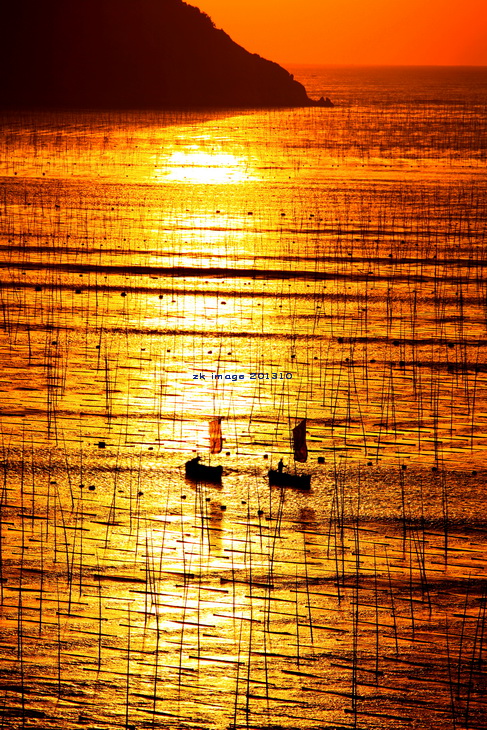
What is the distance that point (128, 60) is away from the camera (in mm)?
150000

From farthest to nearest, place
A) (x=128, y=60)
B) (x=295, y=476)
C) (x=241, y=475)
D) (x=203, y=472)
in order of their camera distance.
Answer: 1. (x=128, y=60)
2. (x=241, y=475)
3. (x=203, y=472)
4. (x=295, y=476)

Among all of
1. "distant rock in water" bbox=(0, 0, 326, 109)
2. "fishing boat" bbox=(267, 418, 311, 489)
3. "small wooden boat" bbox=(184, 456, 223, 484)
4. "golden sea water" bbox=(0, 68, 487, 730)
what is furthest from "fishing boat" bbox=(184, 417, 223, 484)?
"distant rock in water" bbox=(0, 0, 326, 109)

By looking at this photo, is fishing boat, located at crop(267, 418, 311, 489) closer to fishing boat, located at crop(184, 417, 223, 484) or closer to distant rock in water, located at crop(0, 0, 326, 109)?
fishing boat, located at crop(184, 417, 223, 484)

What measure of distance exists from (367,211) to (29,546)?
101 ft

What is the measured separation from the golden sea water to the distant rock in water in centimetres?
10144

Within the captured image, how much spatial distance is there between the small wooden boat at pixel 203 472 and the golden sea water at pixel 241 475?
172 millimetres

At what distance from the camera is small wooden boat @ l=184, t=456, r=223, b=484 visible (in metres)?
16.3

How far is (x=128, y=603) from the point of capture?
12766mm

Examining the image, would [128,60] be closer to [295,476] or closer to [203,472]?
[203,472]

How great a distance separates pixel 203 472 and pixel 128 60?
140 meters

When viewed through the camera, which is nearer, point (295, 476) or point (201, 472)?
point (295, 476)

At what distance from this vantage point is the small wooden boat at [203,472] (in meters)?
16.3

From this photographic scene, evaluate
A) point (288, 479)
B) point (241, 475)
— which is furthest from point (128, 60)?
point (288, 479)

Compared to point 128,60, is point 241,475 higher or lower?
lower
